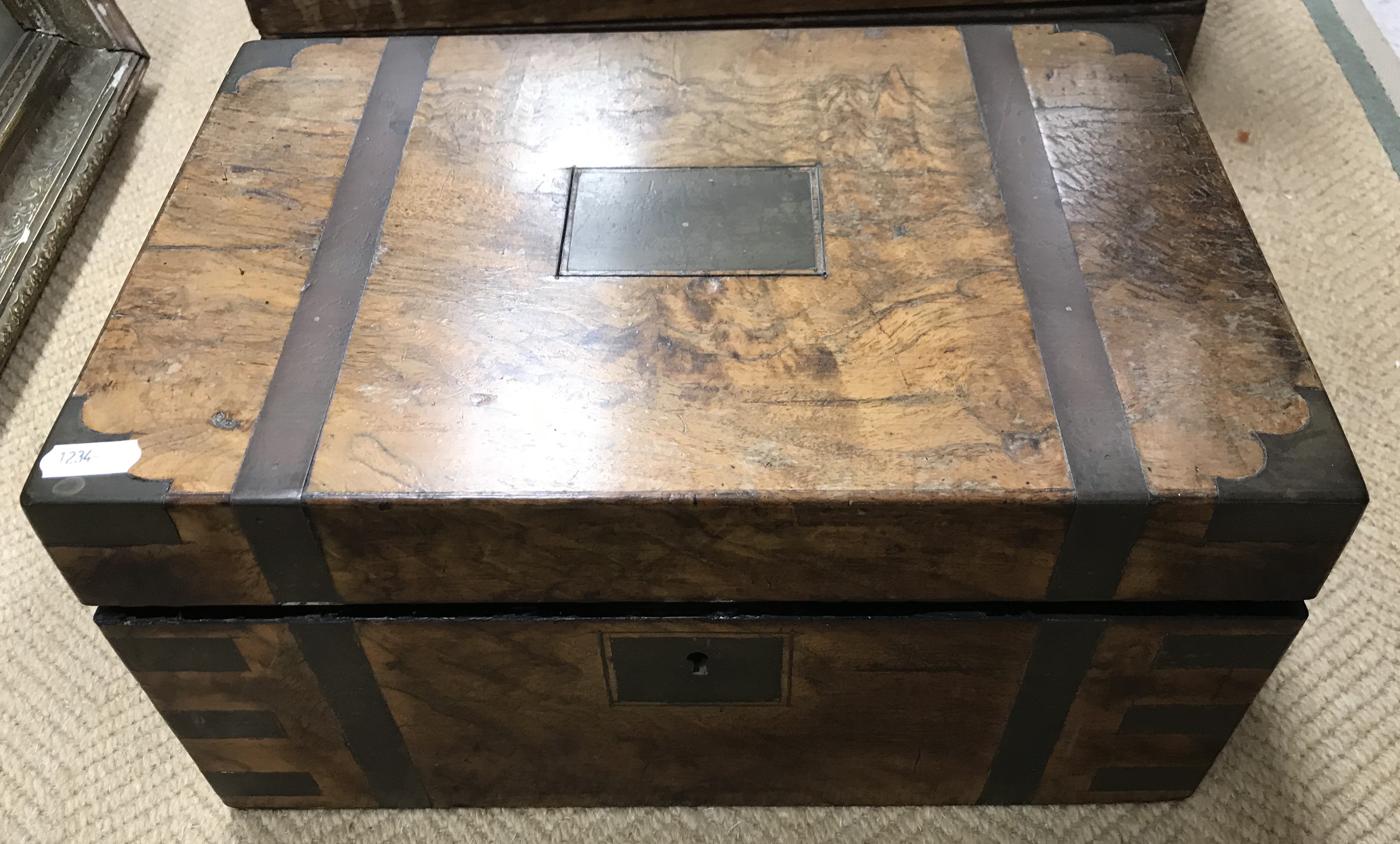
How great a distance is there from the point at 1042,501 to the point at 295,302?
0.61 meters

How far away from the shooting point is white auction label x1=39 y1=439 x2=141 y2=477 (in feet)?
2.76

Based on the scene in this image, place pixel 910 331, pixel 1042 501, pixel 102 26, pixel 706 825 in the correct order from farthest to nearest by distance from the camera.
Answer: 1. pixel 102 26
2. pixel 706 825
3. pixel 910 331
4. pixel 1042 501

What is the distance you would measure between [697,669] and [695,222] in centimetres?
38

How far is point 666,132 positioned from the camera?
1118 mm

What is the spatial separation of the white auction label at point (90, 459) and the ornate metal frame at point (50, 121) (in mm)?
749

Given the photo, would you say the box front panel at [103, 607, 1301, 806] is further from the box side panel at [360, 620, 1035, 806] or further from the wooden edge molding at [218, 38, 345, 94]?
the wooden edge molding at [218, 38, 345, 94]

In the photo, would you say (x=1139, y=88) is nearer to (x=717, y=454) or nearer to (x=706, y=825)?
(x=717, y=454)

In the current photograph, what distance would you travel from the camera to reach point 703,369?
910mm

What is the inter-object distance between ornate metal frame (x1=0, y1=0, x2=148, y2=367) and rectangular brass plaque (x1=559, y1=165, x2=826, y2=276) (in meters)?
0.89

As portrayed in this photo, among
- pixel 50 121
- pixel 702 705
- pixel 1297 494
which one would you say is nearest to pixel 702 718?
pixel 702 705

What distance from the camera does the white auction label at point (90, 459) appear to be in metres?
0.84

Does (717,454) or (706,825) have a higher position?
(717,454)

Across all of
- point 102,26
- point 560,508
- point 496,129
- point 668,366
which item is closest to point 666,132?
point 496,129

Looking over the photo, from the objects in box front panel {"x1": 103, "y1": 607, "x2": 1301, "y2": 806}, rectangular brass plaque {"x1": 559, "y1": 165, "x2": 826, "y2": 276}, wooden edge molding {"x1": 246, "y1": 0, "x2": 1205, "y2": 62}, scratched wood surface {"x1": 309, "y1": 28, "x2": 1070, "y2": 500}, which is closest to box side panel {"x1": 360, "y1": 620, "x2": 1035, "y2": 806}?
box front panel {"x1": 103, "y1": 607, "x2": 1301, "y2": 806}
